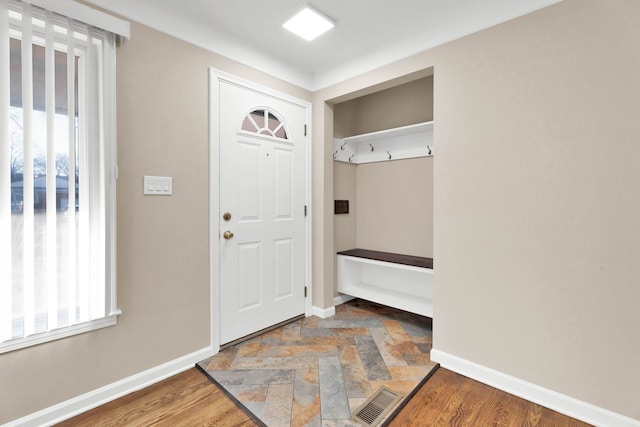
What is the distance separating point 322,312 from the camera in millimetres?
3002

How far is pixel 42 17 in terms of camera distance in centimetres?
152

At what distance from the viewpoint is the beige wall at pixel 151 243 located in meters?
1.61

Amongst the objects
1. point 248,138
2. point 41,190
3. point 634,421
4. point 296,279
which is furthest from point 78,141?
point 634,421

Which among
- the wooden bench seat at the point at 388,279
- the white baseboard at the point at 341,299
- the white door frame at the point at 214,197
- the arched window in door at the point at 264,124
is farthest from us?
the white baseboard at the point at 341,299

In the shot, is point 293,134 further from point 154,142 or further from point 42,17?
point 42,17

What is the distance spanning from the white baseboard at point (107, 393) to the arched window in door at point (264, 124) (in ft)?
5.91

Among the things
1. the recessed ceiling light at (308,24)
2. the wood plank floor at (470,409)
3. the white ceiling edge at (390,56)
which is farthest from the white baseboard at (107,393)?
the white ceiling edge at (390,56)

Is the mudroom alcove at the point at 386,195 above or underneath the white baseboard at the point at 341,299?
above

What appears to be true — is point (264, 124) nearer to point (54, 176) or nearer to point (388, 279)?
point (54, 176)

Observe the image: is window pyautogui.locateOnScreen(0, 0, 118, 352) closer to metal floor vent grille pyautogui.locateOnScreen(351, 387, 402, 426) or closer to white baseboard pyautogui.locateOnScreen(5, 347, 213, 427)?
white baseboard pyautogui.locateOnScreen(5, 347, 213, 427)

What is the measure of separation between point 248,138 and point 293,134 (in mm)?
513

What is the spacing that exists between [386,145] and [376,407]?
245 centimetres

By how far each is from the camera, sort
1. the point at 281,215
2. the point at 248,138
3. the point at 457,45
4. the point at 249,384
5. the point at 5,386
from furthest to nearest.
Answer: the point at 281,215 < the point at 248,138 < the point at 457,45 < the point at 249,384 < the point at 5,386

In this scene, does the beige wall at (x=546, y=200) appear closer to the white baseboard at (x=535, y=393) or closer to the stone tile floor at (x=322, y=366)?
the white baseboard at (x=535, y=393)
